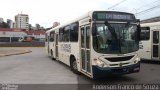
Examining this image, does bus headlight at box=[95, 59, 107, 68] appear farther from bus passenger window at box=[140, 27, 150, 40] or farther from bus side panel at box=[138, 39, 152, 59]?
bus passenger window at box=[140, 27, 150, 40]

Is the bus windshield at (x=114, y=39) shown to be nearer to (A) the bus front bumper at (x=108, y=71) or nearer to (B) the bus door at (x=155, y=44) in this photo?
(A) the bus front bumper at (x=108, y=71)

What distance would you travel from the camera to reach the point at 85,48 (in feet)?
39.0

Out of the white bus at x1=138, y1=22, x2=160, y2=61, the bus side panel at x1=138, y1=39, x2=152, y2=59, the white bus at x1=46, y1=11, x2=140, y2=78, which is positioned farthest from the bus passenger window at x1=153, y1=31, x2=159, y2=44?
the white bus at x1=46, y1=11, x2=140, y2=78

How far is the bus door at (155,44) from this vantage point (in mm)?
17691

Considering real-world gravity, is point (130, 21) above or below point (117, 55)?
above

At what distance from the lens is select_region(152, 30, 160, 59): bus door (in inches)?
696

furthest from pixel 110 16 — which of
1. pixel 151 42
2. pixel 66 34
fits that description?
pixel 151 42

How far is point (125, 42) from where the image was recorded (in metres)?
11.1

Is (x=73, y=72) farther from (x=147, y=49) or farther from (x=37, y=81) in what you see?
(x=147, y=49)

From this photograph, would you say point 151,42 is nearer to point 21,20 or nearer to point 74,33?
point 74,33

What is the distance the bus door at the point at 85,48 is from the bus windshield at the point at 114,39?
2.68ft

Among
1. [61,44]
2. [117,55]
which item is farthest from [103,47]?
[61,44]

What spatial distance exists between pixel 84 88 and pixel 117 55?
1.88 m

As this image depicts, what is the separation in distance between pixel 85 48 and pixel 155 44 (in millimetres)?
7647
